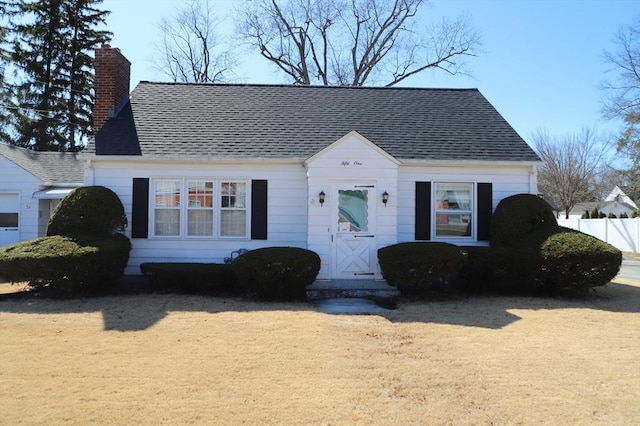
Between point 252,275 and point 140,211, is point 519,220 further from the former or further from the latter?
point 140,211

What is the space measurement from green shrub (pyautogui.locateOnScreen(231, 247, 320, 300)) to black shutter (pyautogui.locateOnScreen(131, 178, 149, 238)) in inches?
118

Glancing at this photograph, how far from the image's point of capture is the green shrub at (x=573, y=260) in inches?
372

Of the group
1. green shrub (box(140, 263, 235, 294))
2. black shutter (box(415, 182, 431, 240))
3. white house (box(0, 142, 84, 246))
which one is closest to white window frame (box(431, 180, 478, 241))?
black shutter (box(415, 182, 431, 240))

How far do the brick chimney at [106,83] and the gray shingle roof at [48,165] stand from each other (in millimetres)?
5046

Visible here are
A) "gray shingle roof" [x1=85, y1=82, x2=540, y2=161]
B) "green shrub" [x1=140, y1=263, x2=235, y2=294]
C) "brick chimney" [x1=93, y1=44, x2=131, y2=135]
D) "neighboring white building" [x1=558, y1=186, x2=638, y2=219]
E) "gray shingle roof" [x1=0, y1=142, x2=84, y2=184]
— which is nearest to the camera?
"green shrub" [x1=140, y1=263, x2=235, y2=294]

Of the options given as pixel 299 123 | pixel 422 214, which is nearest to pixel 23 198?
pixel 299 123

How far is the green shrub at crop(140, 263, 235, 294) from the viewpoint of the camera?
10.4m

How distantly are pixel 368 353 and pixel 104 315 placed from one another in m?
4.97

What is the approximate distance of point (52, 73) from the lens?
3111 cm

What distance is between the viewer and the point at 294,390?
4.73 metres

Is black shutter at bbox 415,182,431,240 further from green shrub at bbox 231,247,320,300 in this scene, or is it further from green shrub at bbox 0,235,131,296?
green shrub at bbox 0,235,131,296

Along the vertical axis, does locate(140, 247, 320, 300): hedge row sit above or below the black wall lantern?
below

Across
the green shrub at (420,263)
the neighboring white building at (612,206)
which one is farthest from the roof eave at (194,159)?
the neighboring white building at (612,206)

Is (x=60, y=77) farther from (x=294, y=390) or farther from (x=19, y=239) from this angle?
(x=294, y=390)
